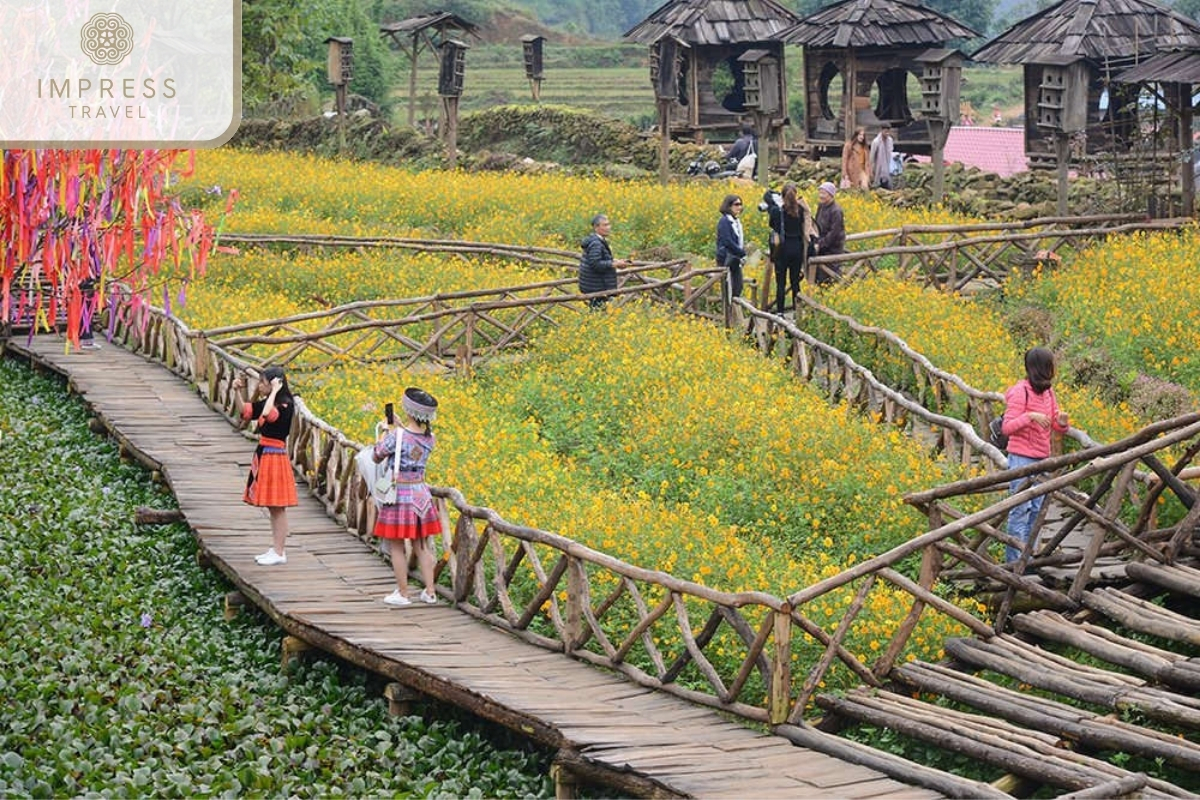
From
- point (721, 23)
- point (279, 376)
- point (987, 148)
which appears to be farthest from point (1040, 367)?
point (987, 148)

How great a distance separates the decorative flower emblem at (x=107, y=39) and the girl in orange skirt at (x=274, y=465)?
22.1ft

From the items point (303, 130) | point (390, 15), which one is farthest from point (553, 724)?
point (390, 15)

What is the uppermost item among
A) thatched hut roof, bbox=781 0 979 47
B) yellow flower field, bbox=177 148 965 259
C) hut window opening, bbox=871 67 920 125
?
thatched hut roof, bbox=781 0 979 47

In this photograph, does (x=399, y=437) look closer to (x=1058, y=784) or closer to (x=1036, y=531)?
(x=1036, y=531)

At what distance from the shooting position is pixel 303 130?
49031mm

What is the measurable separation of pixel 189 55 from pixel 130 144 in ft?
1.64

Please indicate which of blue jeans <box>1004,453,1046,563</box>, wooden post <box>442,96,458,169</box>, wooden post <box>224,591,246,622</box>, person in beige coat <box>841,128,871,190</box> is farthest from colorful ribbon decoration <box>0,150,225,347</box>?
wooden post <box>442,96,458,169</box>

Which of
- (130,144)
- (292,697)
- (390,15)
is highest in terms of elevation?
(390,15)

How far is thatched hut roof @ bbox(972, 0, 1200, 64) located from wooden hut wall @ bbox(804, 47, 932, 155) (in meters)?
5.12

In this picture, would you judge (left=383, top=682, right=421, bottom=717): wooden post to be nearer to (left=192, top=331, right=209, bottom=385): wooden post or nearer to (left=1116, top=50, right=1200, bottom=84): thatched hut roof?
(left=192, top=331, right=209, bottom=385): wooden post

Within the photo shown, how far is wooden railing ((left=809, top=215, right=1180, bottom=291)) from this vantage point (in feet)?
81.5

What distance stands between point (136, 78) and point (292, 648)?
661cm

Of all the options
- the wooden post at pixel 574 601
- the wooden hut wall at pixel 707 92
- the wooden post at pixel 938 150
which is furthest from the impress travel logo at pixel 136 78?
the wooden hut wall at pixel 707 92

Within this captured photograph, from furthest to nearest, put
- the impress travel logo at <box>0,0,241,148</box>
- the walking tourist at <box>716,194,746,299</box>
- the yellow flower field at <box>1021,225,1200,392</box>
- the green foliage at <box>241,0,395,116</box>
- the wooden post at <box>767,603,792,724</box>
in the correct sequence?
the green foliage at <box>241,0,395,116</box>, the walking tourist at <box>716,194,746,299</box>, the yellow flower field at <box>1021,225,1200,392</box>, the wooden post at <box>767,603,792,724</box>, the impress travel logo at <box>0,0,241,148</box>
